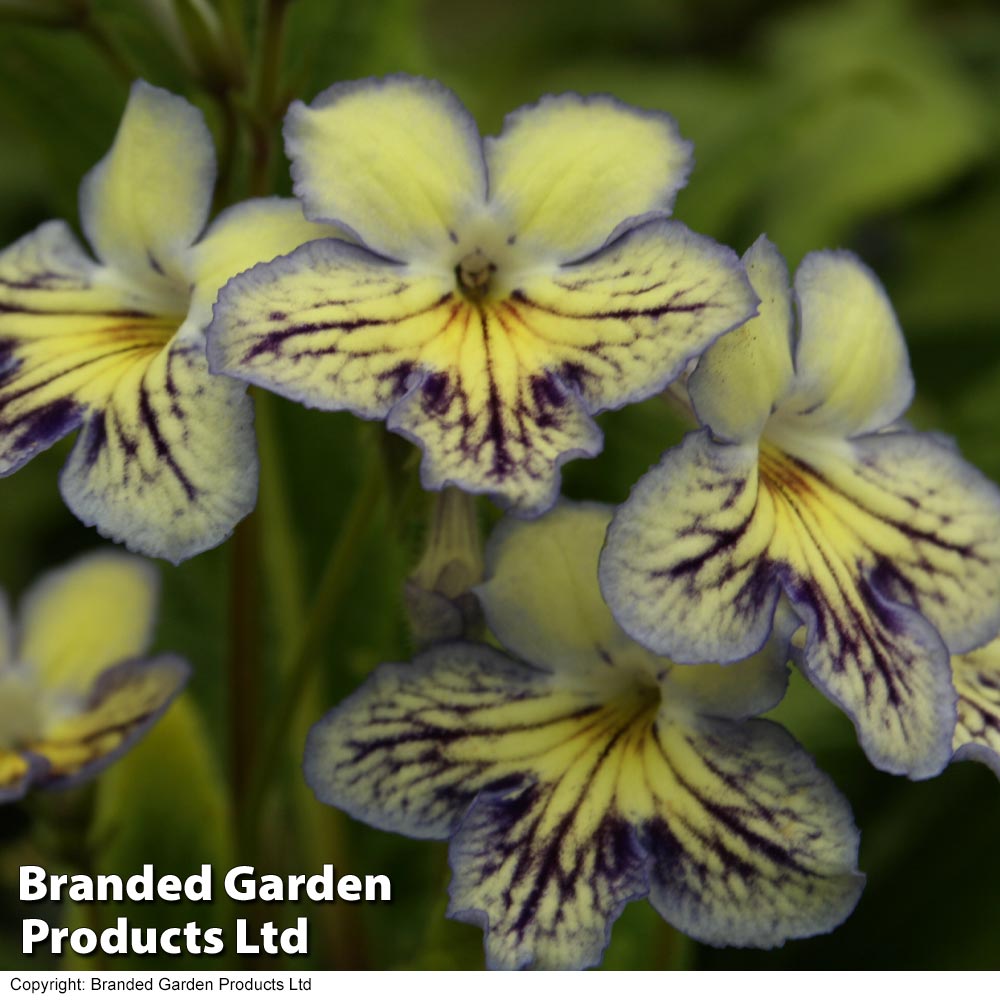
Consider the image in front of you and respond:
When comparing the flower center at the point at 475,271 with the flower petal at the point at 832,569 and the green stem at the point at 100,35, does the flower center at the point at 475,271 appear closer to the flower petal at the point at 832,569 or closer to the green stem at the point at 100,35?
the flower petal at the point at 832,569

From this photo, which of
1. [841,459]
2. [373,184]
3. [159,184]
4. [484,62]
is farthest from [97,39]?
[484,62]

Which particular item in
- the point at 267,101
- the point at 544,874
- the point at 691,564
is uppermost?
the point at 267,101

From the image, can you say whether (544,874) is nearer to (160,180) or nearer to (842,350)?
(842,350)

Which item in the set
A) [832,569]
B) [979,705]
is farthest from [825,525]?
[979,705]

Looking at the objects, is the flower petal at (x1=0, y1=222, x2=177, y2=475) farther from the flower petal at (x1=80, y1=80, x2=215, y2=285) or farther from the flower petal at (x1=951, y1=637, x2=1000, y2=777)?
the flower petal at (x1=951, y1=637, x2=1000, y2=777)

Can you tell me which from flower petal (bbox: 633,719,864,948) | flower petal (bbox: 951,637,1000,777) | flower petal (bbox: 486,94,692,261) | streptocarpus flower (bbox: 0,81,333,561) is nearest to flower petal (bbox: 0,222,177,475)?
streptocarpus flower (bbox: 0,81,333,561)

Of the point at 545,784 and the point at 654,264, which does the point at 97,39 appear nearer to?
the point at 654,264
